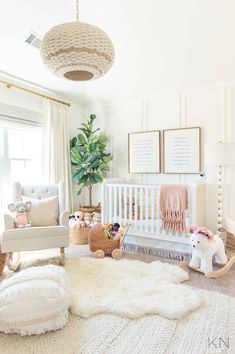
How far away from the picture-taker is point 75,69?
1.54 m

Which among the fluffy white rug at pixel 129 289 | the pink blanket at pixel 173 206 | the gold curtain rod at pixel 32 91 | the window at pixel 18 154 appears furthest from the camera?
the window at pixel 18 154

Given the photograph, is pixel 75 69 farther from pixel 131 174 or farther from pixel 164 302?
pixel 131 174

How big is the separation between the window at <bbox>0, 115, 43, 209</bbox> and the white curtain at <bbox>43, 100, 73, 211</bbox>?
117 mm

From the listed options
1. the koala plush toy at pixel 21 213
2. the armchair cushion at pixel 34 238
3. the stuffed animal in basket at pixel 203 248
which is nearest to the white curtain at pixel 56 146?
the koala plush toy at pixel 21 213

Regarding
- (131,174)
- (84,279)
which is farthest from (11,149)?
(84,279)

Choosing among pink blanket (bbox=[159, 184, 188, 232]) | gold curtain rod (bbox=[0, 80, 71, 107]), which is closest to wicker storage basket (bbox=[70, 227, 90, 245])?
pink blanket (bbox=[159, 184, 188, 232])

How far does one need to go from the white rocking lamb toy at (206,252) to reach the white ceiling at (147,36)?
6.38 feet

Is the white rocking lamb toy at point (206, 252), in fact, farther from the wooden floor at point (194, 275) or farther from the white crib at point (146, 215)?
the white crib at point (146, 215)

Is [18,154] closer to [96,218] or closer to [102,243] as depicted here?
[96,218]

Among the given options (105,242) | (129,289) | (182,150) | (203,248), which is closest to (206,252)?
(203,248)

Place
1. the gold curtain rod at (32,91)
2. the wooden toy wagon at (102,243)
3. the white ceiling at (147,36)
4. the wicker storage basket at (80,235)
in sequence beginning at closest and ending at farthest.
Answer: the white ceiling at (147,36) < the wooden toy wagon at (102,243) < the gold curtain rod at (32,91) < the wicker storage basket at (80,235)

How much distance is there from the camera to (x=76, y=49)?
4.65 ft

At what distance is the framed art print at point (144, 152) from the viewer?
12.4 feet

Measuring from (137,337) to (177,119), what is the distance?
2.86 meters
